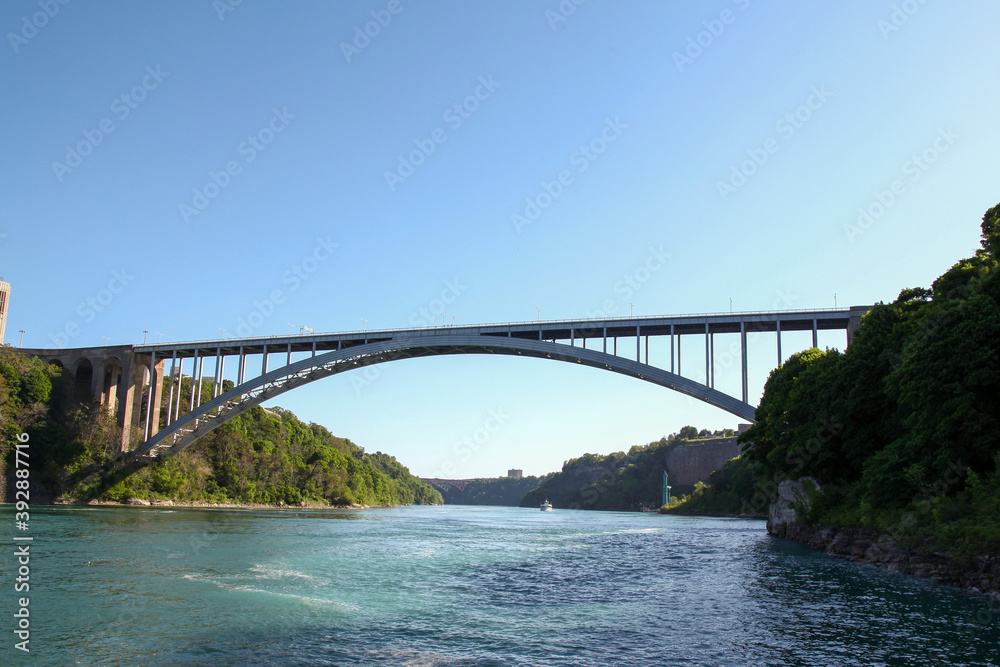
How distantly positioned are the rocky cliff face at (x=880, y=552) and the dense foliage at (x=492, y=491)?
120328 millimetres

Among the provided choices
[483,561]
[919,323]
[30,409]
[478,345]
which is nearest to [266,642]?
[483,561]

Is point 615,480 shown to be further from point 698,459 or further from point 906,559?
point 906,559

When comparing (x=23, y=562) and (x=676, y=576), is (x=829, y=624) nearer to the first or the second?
(x=676, y=576)

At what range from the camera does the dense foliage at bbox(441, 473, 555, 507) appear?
148 m

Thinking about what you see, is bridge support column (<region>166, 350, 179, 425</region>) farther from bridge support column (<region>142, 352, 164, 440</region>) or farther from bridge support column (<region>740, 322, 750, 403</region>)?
bridge support column (<region>740, 322, 750, 403</region>)

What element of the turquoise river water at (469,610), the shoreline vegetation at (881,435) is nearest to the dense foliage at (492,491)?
the shoreline vegetation at (881,435)

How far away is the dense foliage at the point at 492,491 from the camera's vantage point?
147750 millimetres

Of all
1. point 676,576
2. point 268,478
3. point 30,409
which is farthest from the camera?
point 268,478

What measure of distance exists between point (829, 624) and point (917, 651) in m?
1.39

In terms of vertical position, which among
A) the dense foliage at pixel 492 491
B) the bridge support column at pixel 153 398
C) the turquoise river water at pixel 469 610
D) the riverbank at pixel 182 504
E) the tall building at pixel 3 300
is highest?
the tall building at pixel 3 300

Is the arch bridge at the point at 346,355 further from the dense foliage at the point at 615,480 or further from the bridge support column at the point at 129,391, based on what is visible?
the dense foliage at the point at 615,480

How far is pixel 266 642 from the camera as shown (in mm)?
7840

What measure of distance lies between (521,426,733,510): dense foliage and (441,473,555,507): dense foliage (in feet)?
90.8

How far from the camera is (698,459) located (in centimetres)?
8812
